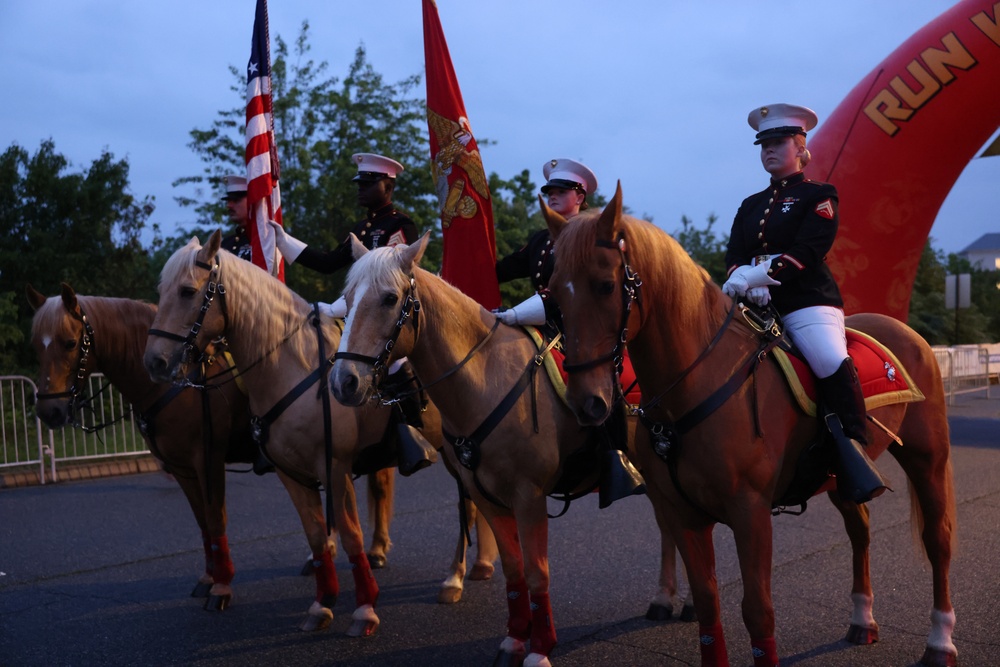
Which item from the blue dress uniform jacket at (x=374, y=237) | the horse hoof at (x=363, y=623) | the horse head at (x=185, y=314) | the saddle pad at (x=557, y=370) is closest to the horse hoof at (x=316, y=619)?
the horse hoof at (x=363, y=623)

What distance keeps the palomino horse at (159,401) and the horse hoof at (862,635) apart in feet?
12.3

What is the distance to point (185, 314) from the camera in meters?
5.12

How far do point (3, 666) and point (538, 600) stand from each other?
9.40 feet

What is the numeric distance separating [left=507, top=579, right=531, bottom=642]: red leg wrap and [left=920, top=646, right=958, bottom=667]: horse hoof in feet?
6.44

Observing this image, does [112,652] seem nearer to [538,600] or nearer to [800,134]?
[538,600]

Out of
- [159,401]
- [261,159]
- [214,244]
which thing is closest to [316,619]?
[159,401]

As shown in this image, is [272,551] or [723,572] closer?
[723,572]

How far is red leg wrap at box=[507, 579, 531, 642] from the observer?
4.46 meters

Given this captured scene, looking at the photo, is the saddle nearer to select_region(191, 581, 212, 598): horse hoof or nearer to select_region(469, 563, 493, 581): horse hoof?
select_region(469, 563, 493, 581): horse hoof

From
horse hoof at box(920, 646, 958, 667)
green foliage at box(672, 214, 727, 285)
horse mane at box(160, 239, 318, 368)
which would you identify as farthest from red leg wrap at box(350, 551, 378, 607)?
green foliage at box(672, 214, 727, 285)

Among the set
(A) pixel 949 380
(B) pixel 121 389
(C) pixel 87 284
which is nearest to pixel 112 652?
(B) pixel 121 389

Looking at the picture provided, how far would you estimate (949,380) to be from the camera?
17.8 metres

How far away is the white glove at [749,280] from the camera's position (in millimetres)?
3820

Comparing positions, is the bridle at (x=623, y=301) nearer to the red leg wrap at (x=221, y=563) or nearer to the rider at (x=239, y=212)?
the red leg wrap at (x=221, y=563)
